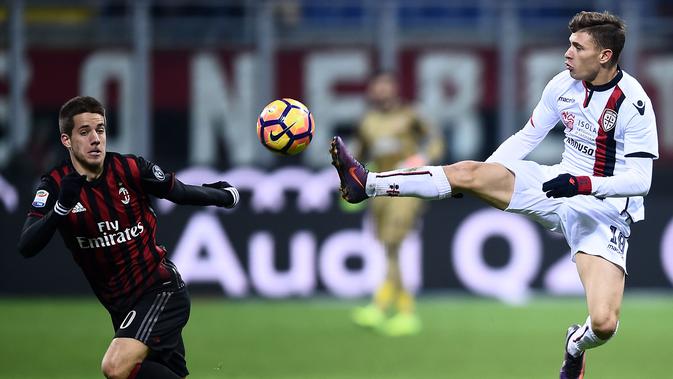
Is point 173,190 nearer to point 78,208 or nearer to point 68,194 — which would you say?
point 78,208

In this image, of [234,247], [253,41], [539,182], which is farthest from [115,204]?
[253,41]

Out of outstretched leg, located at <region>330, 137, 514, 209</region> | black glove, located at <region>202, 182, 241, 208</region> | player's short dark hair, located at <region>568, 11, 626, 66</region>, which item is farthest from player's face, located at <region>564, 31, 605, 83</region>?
black glove, located at <region>202, 182, 241, 208</region>

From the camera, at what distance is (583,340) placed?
23.7ft

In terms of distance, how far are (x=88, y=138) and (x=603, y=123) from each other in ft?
9.41

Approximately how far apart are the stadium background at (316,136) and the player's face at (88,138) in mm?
5390

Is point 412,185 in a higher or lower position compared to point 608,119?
lower

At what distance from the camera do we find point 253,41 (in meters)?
14.2

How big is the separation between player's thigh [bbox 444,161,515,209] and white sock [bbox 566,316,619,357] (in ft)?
2.83

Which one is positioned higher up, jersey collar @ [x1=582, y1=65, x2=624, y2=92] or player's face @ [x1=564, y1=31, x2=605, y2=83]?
player's face @ [x1=564, y1=31, x2=605, y2=83]

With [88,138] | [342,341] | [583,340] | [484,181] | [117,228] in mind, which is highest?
[88,138]

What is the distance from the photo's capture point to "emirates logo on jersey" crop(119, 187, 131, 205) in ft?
21.2

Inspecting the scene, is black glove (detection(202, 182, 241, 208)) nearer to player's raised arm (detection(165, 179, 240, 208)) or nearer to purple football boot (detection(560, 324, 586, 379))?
player's raised arm (detection(165, 179, 240, 208))

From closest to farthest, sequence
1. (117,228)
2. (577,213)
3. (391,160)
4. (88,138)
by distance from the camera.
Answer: (88,138) < (117,228) < (577,213) < (391,160)

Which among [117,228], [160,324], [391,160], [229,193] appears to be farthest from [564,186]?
[391,160]
